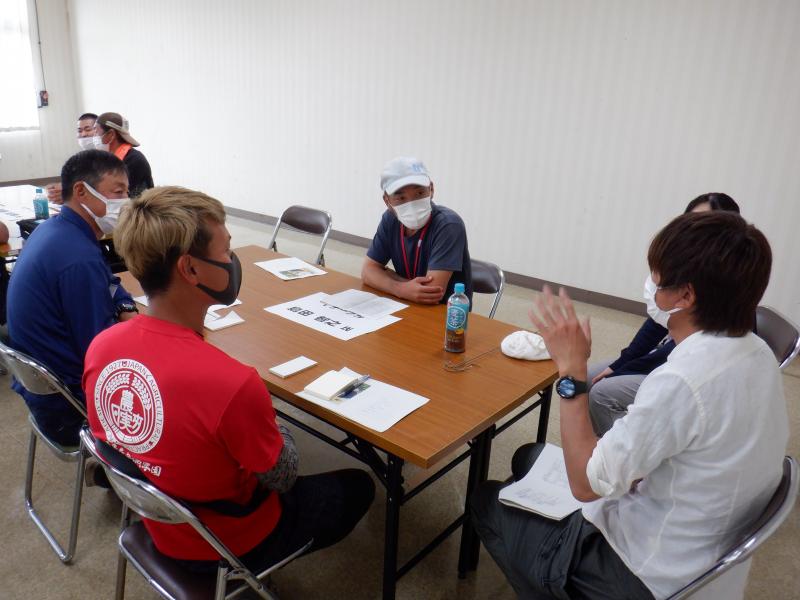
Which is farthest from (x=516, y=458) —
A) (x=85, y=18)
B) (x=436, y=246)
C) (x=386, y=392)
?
(x=85, y=18)

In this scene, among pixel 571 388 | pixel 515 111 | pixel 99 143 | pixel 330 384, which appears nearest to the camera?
pixel 571 388

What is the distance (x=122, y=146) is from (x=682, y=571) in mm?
3914

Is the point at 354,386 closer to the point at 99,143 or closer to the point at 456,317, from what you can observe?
the point at 456,317

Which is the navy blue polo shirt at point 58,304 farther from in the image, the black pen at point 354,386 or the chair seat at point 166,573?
the black pen at point 354,386

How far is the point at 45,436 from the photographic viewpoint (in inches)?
80.1

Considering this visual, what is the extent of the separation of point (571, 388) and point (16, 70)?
898 cm

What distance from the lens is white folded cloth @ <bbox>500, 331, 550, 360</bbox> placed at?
2016mm

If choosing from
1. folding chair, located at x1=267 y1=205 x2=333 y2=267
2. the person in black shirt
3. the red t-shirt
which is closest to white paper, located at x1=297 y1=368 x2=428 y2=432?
the red t-shirt

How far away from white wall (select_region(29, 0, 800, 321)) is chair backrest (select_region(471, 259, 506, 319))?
2.19 meters

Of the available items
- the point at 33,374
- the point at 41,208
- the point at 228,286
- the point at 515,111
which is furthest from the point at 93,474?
the point at 515,111

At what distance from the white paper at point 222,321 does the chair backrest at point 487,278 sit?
3.78 ft

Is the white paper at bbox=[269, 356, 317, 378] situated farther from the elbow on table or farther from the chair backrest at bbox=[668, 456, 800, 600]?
the chair backrest at bbox=[668, 456, 800, 600]

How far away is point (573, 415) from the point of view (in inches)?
54.4

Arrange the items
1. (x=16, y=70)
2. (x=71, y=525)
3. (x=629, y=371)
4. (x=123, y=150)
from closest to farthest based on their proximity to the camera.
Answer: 1. (x=71, y=525)
2. (x=629, y=371)
3. (x=123, y=150)
4. (x=16, y=70)
